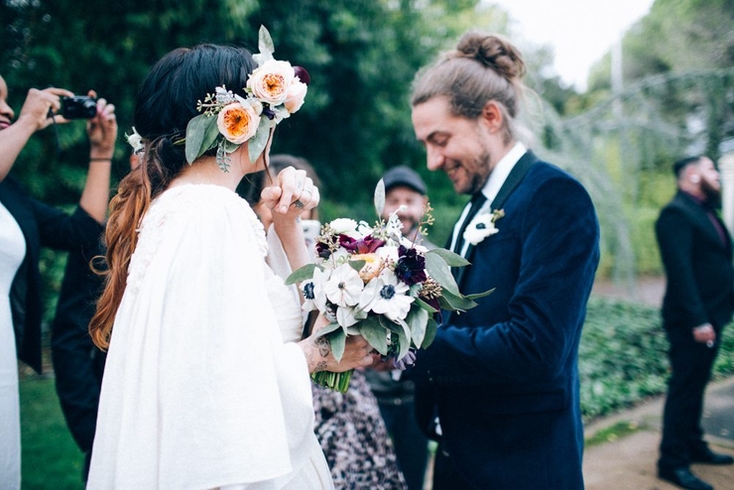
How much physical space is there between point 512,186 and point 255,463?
1.45 m

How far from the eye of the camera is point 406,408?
377cm

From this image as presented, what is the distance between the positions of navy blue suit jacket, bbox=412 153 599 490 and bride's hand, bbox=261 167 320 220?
715mm

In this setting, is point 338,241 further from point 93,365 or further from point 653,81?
point 653,81

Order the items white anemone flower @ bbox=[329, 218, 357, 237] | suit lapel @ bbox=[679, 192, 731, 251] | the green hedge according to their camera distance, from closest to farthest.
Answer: white anemone flower @ bbox=[329, 218, 357, 237] < suit lapel @ bbox=[679, 192, 731, 251] < the green hedge

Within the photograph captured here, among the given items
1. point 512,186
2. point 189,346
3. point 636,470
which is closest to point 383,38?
point 512,186

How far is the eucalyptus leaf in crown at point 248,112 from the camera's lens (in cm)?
154

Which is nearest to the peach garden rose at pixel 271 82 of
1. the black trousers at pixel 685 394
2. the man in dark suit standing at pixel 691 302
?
the man in dark suit standing at pixel 691 302

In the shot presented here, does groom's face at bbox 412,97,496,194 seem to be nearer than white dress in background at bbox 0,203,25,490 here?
No

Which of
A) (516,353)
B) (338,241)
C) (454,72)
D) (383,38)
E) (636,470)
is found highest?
(383,38)

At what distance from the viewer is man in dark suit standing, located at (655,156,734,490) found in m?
4.30

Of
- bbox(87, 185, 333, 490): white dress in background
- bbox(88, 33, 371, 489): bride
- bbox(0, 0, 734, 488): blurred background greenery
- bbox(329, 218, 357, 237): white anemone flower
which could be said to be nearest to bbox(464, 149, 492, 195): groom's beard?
bbox(0, 0, 734, 488): blurred background greenery

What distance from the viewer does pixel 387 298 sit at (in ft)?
5.33

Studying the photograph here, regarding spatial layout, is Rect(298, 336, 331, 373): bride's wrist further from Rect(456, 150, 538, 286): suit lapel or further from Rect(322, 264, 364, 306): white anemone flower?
Rect(456, 150, 538, 286): suit lapel

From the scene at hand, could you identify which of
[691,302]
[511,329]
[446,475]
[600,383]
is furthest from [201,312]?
[600,383]
